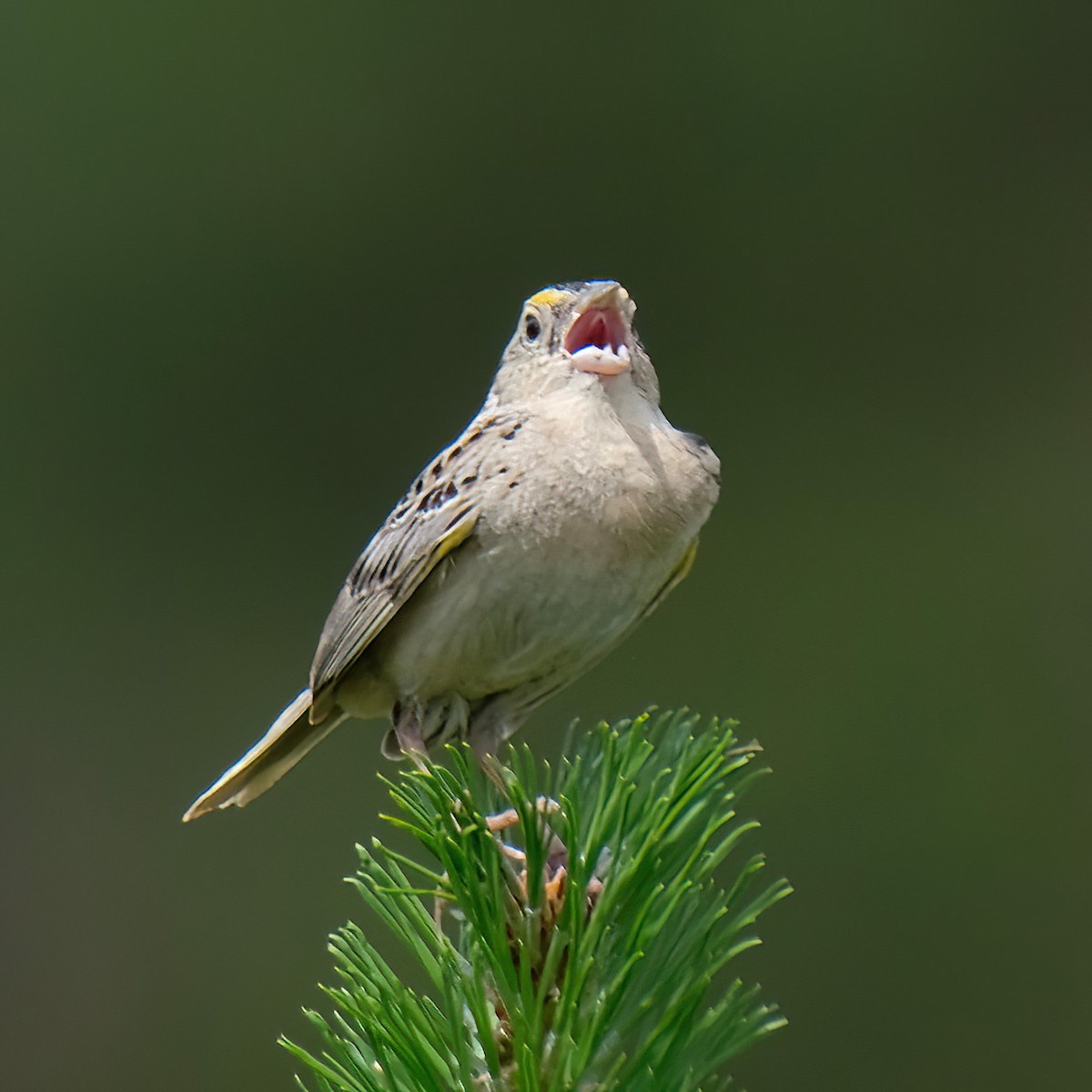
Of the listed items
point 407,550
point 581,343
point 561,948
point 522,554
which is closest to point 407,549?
point 407,550

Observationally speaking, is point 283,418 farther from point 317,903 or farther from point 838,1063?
point 838,1063

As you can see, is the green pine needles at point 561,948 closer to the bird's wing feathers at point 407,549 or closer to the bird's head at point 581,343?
the bird's wing feathers at point 407,549

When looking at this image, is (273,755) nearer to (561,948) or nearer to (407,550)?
(407,550)

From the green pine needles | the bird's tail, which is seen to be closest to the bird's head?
the bird's tail

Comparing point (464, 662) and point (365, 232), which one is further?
point (365, 232)

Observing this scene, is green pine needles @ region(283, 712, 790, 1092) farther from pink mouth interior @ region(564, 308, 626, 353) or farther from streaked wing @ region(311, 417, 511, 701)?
pink mouth interior @ region(564, 308, 626, 353)

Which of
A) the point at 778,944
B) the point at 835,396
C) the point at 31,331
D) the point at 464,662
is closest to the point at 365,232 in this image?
the point at 31,331
